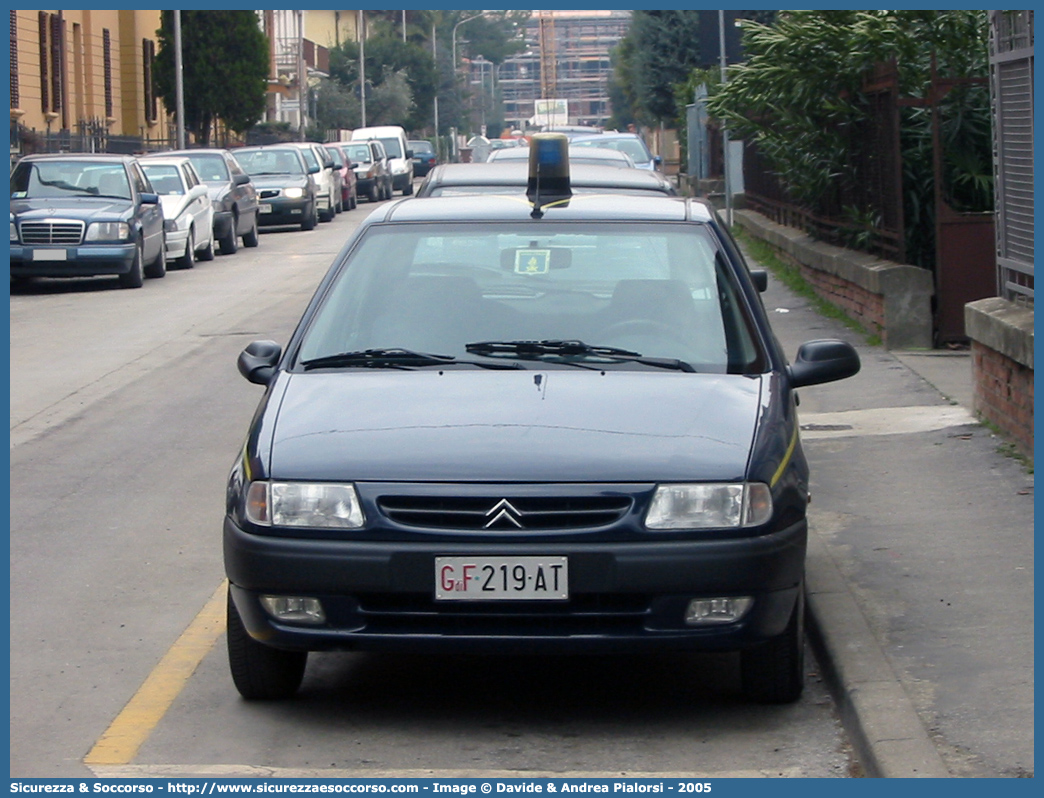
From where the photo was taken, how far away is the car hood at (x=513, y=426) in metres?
4.97

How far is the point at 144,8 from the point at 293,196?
20119 millimetres

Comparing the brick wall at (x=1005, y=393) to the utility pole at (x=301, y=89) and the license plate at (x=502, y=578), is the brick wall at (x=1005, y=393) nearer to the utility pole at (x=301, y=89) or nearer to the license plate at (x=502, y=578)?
the license plate at (x=502, y=578)

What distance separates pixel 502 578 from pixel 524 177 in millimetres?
6445

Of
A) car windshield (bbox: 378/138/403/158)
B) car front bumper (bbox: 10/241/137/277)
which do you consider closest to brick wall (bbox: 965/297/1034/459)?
car front bumper (bbox: 10/241/137/277)

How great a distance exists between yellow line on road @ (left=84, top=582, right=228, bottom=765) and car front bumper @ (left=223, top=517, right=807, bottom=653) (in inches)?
22.0

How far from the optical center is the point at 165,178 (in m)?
26.3

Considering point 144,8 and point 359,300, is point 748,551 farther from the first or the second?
point 144,8

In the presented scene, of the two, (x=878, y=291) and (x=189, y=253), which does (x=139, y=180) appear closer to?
(x=189, y=253)

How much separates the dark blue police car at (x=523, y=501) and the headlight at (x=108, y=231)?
54.6 ft

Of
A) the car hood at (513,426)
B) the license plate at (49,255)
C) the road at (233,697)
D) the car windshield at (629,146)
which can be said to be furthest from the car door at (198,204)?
the car hood at (513,426)

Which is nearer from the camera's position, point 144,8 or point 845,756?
point 845,756

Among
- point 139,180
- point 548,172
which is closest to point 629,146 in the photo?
point 139,180

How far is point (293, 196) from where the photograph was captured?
35531 millimetres
